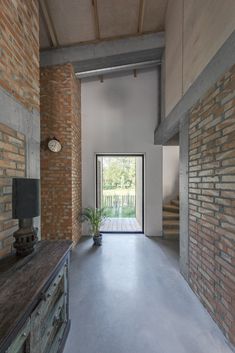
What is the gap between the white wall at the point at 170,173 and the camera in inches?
254

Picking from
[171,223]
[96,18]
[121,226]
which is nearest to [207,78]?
[96,18]

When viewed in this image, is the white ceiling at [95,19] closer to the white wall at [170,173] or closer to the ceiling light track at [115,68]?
the ceiling light track at [115,68]

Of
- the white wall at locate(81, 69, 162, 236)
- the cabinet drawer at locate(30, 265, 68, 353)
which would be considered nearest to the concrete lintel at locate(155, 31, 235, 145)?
the white wall at locate(81, 69, 162, 236)

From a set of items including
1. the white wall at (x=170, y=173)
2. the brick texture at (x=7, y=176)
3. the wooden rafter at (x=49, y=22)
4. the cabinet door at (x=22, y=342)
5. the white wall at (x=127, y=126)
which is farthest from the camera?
the white wall at (x=170, y=173)

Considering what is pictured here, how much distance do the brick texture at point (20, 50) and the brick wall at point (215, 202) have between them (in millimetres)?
1965

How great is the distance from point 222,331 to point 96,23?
473 cm

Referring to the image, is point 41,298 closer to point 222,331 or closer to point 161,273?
point 222,331

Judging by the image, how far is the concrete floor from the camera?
5.64ft

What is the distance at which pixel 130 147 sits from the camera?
193 inches

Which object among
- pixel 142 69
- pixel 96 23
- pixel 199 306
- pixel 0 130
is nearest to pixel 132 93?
pixel 142 69

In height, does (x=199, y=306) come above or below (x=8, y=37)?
below

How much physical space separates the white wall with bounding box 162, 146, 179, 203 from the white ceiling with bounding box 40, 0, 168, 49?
353cm

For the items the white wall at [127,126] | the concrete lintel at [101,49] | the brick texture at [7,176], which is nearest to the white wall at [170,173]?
the white wall at [127,126]

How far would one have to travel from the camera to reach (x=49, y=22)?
323cm
